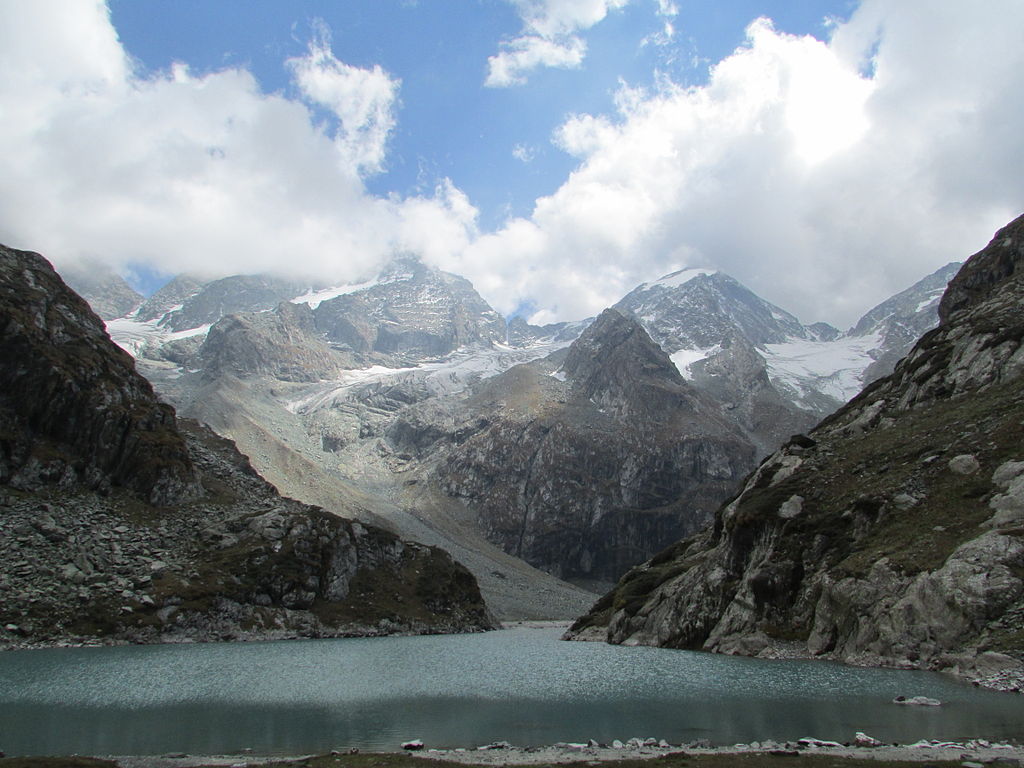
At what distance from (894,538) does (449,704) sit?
4865 centimetres

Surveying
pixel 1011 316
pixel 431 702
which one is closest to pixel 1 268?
pixel 431 702

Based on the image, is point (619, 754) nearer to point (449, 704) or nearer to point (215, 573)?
point (449, 704)

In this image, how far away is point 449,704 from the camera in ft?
157

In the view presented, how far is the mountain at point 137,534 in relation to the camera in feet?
333

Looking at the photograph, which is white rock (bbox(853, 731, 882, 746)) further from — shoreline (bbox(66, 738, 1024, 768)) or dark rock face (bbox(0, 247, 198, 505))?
dark rock face (bbox(0, 247, 198, 505))

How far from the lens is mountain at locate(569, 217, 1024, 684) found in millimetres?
55281

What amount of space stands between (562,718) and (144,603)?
88.6 m

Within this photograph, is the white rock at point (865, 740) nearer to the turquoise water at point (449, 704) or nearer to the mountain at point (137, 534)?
the turquoise water at point (449, 704)

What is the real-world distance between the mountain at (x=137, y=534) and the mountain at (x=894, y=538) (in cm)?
5542

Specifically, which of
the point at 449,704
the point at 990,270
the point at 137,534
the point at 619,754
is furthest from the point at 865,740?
the point at 990,270

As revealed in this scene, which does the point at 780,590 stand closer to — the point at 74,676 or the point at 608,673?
the point at 608,673

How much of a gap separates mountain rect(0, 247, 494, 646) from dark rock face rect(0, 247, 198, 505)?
30 centimetres

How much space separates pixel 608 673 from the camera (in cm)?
6619

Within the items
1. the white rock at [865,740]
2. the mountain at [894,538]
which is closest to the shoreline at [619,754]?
the white rock at [865,740]
